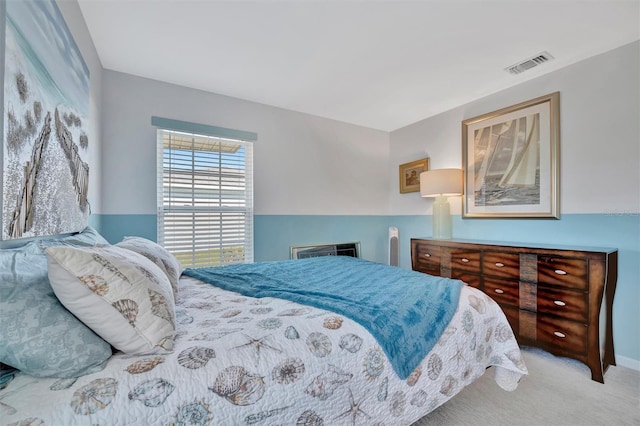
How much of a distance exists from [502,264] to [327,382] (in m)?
2.27

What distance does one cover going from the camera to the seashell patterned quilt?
2.32 feet

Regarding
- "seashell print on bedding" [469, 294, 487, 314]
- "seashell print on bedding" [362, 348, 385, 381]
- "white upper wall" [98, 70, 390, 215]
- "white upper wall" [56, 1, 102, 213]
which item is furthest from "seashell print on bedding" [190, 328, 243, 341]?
"white upper wall" [98, 70, 390, 215]

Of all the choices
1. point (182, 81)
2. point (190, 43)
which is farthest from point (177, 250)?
point (190, 43)

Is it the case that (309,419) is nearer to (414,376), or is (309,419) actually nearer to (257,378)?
(257,378)

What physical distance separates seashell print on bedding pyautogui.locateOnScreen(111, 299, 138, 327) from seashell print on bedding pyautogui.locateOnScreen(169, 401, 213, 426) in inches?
12.2

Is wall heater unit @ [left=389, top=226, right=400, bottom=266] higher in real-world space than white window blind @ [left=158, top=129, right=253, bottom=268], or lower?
lower

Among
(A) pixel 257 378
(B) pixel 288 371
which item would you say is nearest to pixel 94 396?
(A) pixel 257 378

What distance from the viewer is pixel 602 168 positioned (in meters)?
2.34

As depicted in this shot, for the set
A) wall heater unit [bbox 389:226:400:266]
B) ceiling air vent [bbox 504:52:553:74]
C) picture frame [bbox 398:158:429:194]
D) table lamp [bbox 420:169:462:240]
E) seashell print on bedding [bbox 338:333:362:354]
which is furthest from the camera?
wall heater unit [bbox 389:226:400:266]

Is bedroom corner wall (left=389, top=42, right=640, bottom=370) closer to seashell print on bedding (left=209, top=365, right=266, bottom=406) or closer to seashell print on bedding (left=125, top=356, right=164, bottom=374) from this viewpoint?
seashell print on bedding (left=209, top=365, right=266, bottom=406)

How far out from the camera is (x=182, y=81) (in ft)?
9.31

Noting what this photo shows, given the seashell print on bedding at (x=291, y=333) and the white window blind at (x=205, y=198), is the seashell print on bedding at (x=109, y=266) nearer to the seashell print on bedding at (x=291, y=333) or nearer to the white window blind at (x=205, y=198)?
the seashell print on bedding at (x=291, y=333)

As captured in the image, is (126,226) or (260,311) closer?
(260,311)

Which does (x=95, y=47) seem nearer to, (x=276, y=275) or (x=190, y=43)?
(x=190, y=43)
